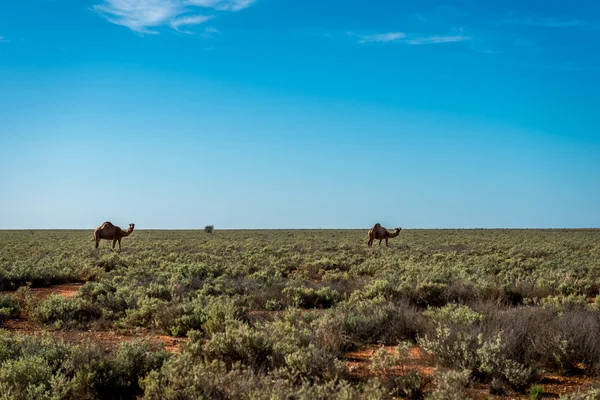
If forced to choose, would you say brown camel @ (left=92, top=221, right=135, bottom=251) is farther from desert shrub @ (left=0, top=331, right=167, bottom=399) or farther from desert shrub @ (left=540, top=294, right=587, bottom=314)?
desert shrub @ (left=540, top=294, right=587, bottom=314)

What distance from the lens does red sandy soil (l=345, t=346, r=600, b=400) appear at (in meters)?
5.44

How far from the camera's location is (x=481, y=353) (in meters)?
5.86

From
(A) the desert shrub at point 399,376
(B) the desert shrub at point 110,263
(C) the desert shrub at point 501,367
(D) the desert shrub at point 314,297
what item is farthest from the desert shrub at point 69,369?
(B) the desert shrub at point 110,263

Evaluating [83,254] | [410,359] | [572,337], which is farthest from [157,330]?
[83,254]

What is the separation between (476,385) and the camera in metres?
5.68

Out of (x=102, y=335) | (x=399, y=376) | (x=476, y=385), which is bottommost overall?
(x=102, y=335)

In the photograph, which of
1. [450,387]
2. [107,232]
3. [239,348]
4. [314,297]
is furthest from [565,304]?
[107,232]

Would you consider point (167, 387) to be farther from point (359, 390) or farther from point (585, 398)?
point (585, 398)

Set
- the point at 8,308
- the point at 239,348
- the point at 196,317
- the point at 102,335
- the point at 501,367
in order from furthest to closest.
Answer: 1. the point at 8,308
2. the point at 196,317
3. the point at 102,335
4. the point at 239,348
5. the point at 501,367

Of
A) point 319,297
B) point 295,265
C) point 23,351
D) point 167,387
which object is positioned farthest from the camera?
point 295,265

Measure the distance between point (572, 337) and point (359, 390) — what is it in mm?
3248

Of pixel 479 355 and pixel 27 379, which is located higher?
pixel 479 355

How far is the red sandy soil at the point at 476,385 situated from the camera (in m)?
5.44

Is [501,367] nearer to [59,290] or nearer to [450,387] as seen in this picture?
[450,387]
